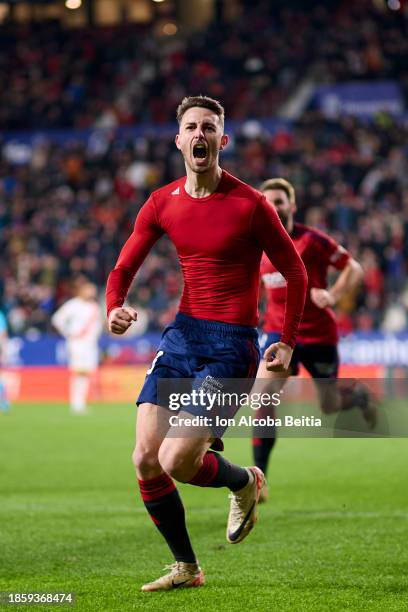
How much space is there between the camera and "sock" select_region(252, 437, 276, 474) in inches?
348

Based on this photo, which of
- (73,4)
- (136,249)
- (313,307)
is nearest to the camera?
(136,249)

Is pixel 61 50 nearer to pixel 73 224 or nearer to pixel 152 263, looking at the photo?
pixel 73 224

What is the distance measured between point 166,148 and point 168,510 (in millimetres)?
22959

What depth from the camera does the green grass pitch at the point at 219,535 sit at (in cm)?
560

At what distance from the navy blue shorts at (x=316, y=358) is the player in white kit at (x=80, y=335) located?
10.9 metres

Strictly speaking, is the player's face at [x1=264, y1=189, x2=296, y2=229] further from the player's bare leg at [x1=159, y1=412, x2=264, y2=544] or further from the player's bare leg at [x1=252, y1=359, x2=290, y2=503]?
the player's bare leg at [x1=159, y1=412, x2=264, y2=544]

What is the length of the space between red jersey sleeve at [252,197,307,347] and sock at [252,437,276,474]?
10.6 feet

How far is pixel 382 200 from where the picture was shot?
23.9m

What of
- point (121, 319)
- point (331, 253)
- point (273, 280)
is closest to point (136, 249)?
point (121, 319)

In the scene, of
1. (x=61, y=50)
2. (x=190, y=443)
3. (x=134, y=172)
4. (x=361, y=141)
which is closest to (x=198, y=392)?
(x=190, y=443)

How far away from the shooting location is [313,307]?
9070mm

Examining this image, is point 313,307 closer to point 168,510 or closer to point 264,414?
point 264,414

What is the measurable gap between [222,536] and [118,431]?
8.72 m

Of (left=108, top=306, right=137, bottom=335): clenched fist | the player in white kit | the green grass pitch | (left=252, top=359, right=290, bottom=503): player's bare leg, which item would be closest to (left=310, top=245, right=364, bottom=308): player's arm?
(left=252, top=359, right=290, bottom=503): player's bare leg
